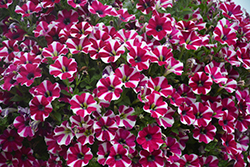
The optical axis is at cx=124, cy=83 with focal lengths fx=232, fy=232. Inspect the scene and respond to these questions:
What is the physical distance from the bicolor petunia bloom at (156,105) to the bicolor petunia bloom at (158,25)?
1.62 ft

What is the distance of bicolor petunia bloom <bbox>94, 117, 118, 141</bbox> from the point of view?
4.87 ft

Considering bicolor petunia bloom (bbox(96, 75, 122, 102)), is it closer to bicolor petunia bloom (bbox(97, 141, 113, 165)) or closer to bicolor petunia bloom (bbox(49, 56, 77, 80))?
bicolor petunia bloom (bbox(49, 56, 77, 80))

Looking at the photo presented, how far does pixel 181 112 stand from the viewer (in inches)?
61.9

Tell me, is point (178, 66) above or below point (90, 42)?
below

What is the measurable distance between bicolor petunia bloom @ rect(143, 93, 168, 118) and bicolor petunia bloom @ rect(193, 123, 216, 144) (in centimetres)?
37

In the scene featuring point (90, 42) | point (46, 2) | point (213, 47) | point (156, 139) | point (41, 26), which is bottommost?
point (156, 139)

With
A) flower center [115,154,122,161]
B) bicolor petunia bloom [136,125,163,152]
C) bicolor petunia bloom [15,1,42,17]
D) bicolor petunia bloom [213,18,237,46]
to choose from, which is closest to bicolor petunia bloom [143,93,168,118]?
bicolor petunia bloom [136,125,163,152]

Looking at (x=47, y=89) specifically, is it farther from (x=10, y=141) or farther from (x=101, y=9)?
(x=101, y=9)

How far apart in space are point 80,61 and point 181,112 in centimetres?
81

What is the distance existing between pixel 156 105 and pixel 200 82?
41 cm

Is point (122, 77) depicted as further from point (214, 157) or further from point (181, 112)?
point (214, 157)

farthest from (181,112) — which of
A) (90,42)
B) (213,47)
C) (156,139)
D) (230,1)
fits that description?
(230,1)

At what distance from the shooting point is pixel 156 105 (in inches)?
58.7

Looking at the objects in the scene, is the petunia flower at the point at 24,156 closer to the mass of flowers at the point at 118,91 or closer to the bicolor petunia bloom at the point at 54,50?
the mass of flowers at the point at 118,91
